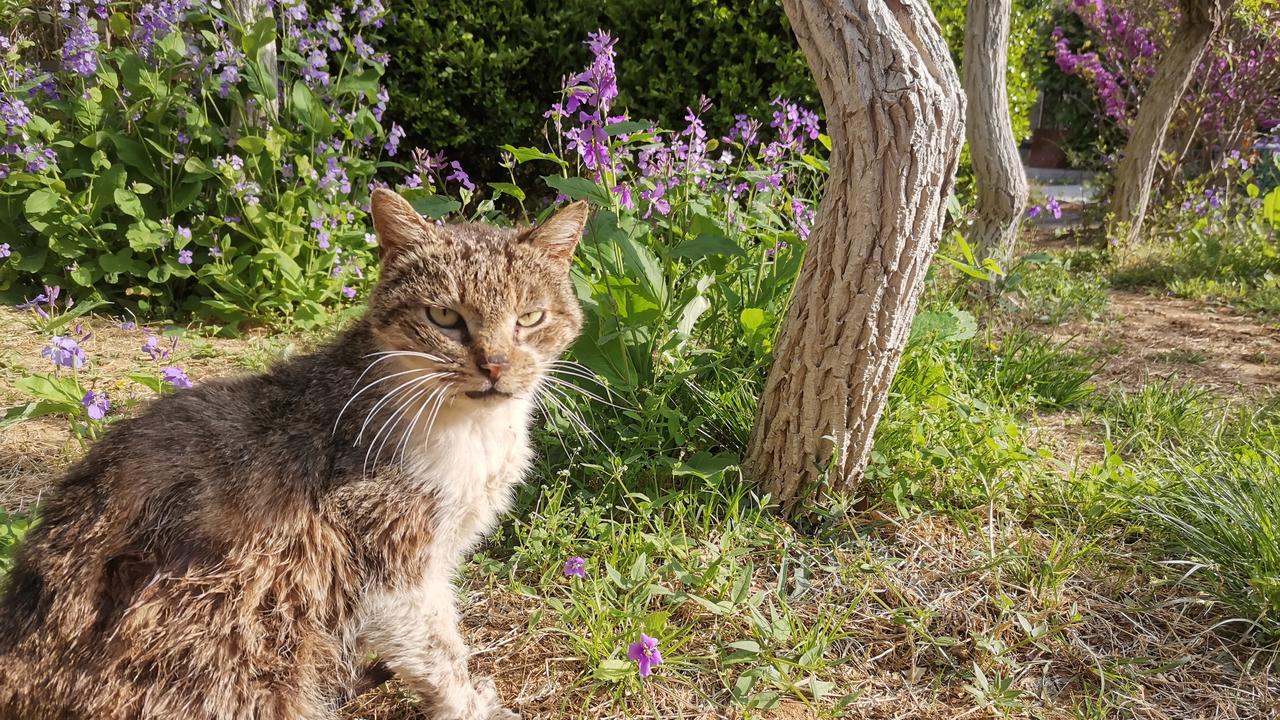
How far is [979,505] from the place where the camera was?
2.80m

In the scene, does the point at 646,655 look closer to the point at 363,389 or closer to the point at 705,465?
the point at 705,465

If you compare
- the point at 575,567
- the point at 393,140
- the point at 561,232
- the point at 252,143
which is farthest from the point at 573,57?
the point at 575,567

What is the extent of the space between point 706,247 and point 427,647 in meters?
1.59

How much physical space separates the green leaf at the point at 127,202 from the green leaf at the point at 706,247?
3066 mm

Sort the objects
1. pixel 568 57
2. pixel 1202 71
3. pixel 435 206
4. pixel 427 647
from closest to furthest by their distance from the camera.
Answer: pixel 427 647, pixel 435 206, pixel 568 57, pixel 1202 71

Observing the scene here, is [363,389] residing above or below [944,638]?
above

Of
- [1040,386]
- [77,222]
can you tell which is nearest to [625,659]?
[1040,386]

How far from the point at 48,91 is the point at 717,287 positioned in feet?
12.6

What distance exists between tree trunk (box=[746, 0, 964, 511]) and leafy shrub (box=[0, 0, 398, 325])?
9.01ft

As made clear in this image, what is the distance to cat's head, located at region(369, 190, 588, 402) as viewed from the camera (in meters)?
1.97

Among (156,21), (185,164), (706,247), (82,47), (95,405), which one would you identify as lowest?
→ (95,405)

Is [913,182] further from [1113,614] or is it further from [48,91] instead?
[48,91]

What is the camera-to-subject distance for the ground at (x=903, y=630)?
2168mm

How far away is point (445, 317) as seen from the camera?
208cm
